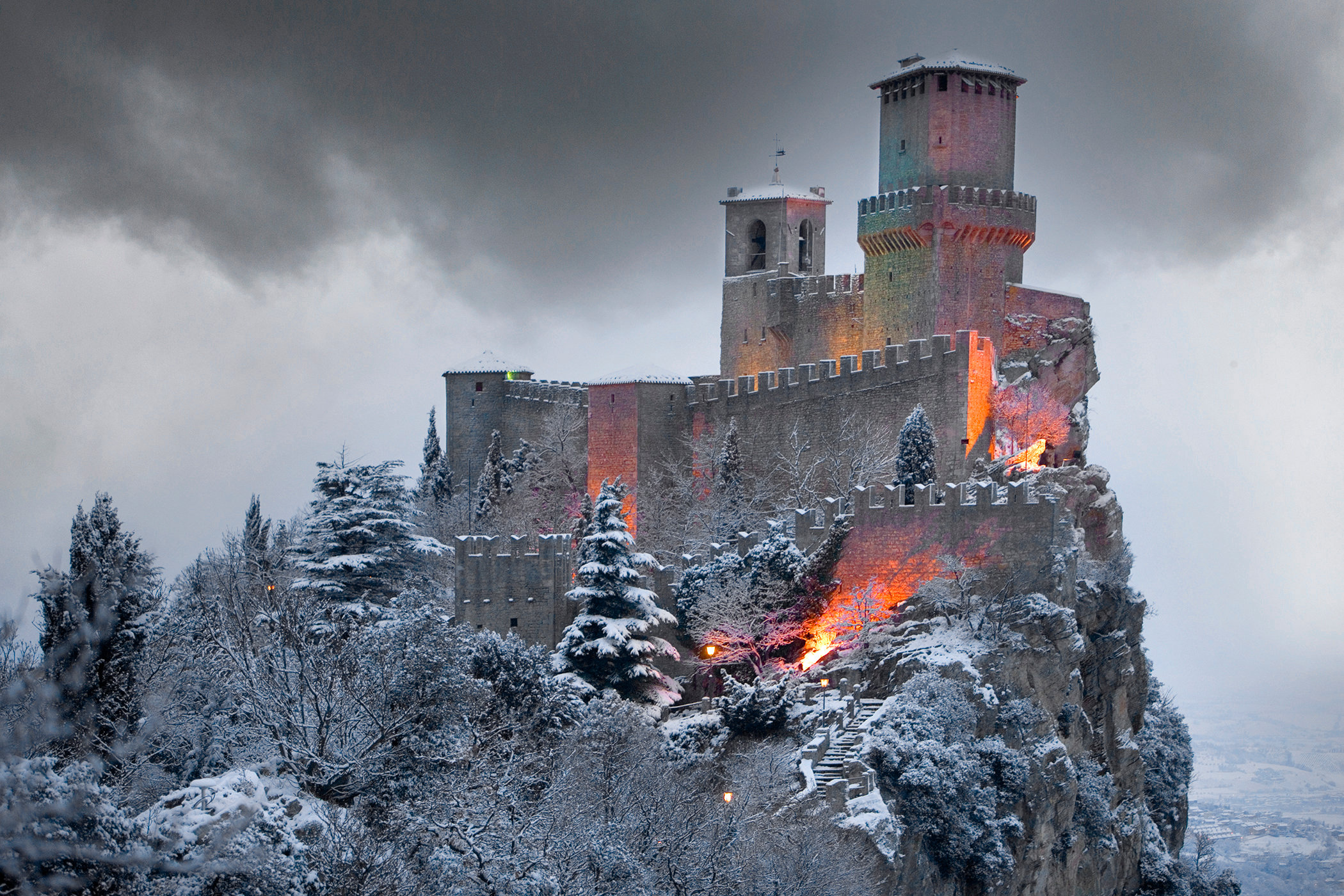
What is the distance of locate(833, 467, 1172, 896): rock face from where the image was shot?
30.3m

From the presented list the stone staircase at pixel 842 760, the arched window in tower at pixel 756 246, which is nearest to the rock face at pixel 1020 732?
the stone staircase at pixel 842 760

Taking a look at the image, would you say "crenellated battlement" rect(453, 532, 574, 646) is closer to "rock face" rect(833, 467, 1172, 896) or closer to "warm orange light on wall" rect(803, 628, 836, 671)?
"warm orange light on wall" rect(803, 628, 836, 671)

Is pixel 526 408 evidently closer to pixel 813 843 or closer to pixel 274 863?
pixel 813 843

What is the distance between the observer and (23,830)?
14812mm

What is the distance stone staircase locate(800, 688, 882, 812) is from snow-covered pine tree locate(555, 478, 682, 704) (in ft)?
13.7

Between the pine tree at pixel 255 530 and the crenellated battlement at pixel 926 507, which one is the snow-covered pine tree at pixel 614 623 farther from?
the pine tree at pixel 255 530

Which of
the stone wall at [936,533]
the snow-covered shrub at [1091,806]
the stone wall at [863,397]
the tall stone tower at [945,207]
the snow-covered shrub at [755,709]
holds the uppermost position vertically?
the tall stone tower at [945,207]

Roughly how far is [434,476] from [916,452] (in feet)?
66.4

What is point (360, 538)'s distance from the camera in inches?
1422

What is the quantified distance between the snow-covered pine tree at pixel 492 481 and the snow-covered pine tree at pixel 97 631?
23001mm

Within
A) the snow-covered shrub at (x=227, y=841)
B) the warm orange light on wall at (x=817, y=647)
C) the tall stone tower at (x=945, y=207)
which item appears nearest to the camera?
the snow-covered shrub at (x=227, y=841)

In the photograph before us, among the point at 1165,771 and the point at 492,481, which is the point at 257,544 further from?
the point at 1165,771

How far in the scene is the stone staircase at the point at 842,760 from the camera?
94.1 feet

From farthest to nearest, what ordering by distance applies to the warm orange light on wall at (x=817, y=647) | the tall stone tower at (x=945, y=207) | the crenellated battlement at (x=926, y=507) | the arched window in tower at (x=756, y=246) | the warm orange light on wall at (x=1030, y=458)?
the arched window in tower at (x=756, y=246) < the tall stone tower at (x=945, y=207) < the warm orange light on wall at (x=1030, y=458) < the warm orange light on wall at (x=817, y=647) < the crenellated battlement at (x=926, y=507)
